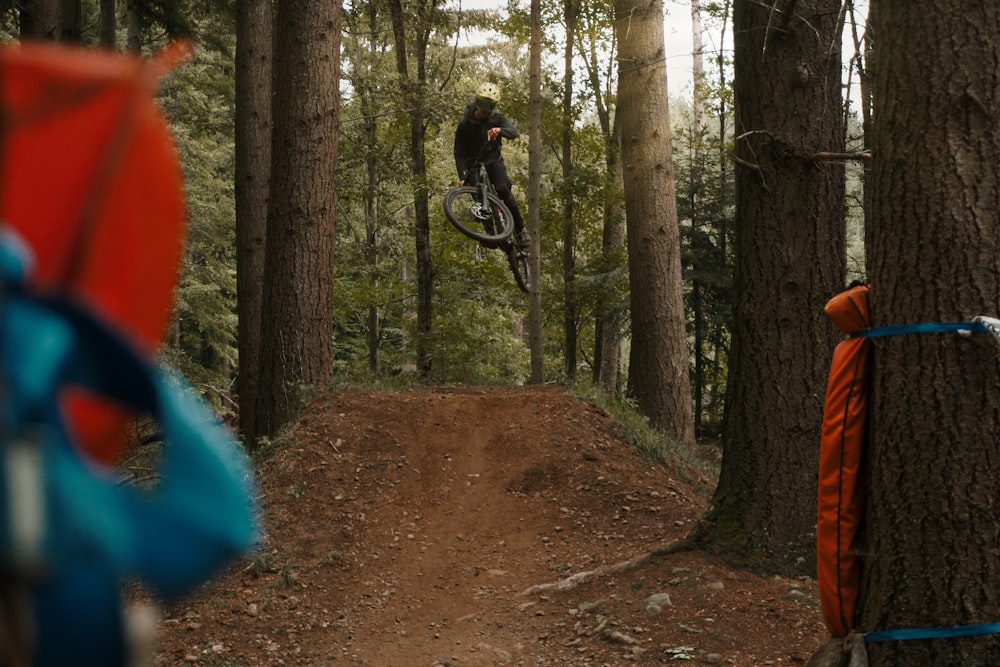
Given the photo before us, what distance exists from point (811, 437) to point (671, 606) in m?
1.49

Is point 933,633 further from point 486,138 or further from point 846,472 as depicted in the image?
point 486,138

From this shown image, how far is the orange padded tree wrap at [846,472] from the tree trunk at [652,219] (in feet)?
28.0

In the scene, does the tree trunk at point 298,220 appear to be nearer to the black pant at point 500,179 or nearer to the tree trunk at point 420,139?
the black pant at point 500,179

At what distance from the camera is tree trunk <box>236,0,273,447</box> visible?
38.5 ft

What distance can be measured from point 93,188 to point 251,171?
37.3 ft

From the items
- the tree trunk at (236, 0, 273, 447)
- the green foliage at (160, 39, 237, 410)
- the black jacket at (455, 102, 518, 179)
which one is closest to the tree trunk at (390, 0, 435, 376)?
the green foliage at (160, 39, 237, 410)

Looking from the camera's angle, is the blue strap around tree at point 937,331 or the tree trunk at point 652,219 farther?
the tree trunk at point 652,219

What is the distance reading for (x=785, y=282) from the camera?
20.3 ft

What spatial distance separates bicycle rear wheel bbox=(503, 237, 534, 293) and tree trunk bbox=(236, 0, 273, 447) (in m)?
3.34

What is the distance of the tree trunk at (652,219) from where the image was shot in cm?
1245

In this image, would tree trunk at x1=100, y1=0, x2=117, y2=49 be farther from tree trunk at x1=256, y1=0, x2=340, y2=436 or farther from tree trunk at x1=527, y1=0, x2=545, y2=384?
tree trunk at x1=527, y1=0, x2=545, y2=384

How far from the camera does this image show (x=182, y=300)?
2217cm

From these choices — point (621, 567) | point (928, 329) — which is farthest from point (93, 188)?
point (621, 567)

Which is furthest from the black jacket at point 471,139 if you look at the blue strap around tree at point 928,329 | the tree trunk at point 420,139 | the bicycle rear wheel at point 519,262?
the blue strap around tree at point 928,329
